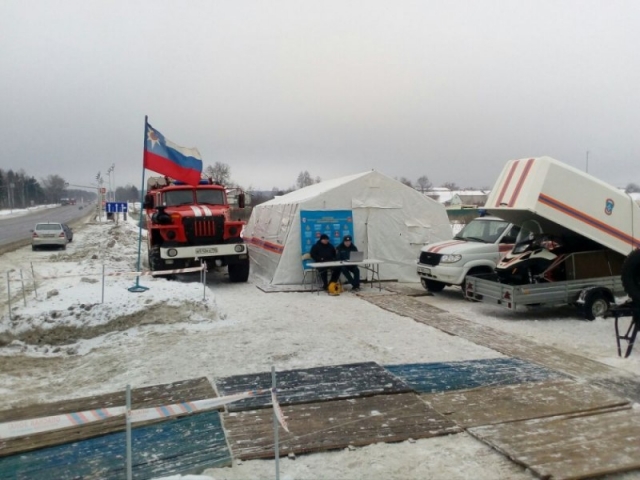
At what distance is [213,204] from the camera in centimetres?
1650

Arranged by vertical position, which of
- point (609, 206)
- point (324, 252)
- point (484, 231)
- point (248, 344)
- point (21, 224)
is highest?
point (609, 206)

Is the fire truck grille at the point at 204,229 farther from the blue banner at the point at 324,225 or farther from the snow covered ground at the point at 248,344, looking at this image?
the snow covered ground at the point at 248,344

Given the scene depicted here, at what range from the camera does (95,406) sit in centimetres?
600

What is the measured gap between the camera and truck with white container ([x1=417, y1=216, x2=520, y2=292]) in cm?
1308

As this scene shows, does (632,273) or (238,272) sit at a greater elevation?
(632,273)

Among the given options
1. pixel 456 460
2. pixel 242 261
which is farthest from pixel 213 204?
pixel 456 460

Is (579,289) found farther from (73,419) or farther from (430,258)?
(73,419)

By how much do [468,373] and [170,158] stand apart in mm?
9721

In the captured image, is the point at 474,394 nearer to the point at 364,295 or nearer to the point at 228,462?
the point at 228,462

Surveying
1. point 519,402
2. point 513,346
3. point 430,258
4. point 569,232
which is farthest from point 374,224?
point 519,402

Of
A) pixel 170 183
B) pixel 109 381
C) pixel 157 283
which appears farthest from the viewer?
pixel 170 183

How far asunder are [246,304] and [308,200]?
4.48 metres

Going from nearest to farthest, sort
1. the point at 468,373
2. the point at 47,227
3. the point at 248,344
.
Answer: the point at 468,373 → the point at 248,344 → the point at 47,227

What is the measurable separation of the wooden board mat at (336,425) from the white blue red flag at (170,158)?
905cm
